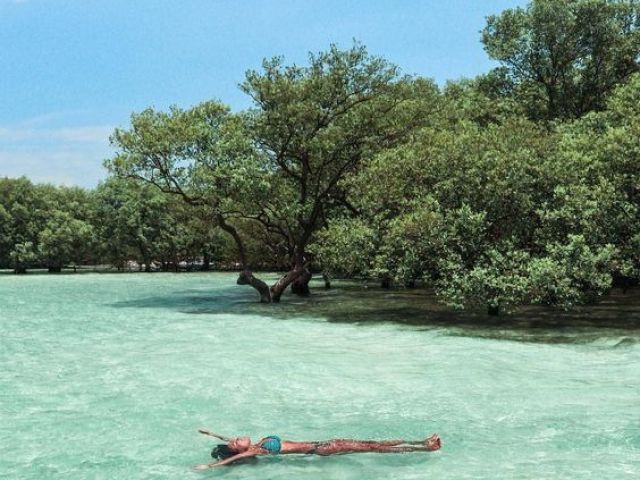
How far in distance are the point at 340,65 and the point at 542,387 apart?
25401 mm

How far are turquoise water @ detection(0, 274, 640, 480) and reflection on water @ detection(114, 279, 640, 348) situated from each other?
1.05 feet

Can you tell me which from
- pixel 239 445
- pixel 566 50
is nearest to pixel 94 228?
pixel 566 50

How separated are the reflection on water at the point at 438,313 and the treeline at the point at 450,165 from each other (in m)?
1.20

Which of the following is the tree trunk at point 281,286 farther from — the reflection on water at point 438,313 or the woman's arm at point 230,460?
the woman's arm at point 230,460

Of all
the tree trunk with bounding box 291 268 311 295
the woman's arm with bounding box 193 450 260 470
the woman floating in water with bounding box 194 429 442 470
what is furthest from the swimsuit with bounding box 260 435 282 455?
the tree trunk with bounding box 291 268 311 295

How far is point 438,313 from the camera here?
3306cm

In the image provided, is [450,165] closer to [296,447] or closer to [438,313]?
[438,313]

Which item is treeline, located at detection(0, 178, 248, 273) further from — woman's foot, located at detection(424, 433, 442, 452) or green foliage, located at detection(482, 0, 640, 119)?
woman's foot, located at detection(424, 433, 442, 452)

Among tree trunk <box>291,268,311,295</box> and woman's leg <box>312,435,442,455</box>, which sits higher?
tree trunk <box>291,268,311,295</box>

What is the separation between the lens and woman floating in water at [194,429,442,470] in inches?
391

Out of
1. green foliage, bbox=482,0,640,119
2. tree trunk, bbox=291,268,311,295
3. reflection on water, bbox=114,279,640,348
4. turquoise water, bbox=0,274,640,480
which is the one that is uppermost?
green foliage, bbox=482,0,640,119

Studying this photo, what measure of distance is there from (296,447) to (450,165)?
809 inches

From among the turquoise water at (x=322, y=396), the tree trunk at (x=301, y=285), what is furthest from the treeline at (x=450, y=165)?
the turquoise water at (x=322, y=396)

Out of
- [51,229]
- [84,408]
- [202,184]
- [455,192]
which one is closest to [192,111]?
[202,184]
